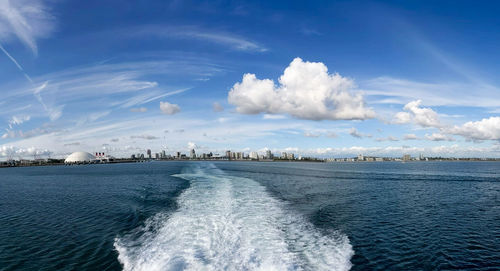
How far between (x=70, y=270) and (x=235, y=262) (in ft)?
29.8

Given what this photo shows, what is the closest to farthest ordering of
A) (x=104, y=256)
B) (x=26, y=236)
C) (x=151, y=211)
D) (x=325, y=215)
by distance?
(x=104, y=256)
(x=26, y=236)
(x=325, y=215)
(x=151, y=211)

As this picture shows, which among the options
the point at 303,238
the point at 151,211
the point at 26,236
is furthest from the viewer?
the point at 151,211

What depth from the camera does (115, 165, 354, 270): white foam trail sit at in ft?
49.3

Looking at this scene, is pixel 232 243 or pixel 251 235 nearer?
pixel 232 243

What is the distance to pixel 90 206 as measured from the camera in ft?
107

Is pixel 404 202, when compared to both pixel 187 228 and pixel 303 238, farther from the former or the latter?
pixel 187 228

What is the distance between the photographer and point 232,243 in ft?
59.7

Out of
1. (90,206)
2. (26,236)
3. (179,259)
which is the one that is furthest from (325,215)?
(90,206)

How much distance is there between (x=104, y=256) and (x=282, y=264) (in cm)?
1104

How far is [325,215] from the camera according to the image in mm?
26891

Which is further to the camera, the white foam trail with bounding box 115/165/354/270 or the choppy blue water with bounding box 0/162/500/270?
the choppy blue water with bounding box 0/162/500/270

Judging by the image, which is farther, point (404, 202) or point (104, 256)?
point (404, 202)

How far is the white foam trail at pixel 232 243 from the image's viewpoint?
49.3 ft

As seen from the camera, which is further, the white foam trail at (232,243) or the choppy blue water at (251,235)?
the choppy blue water at (251,235)
